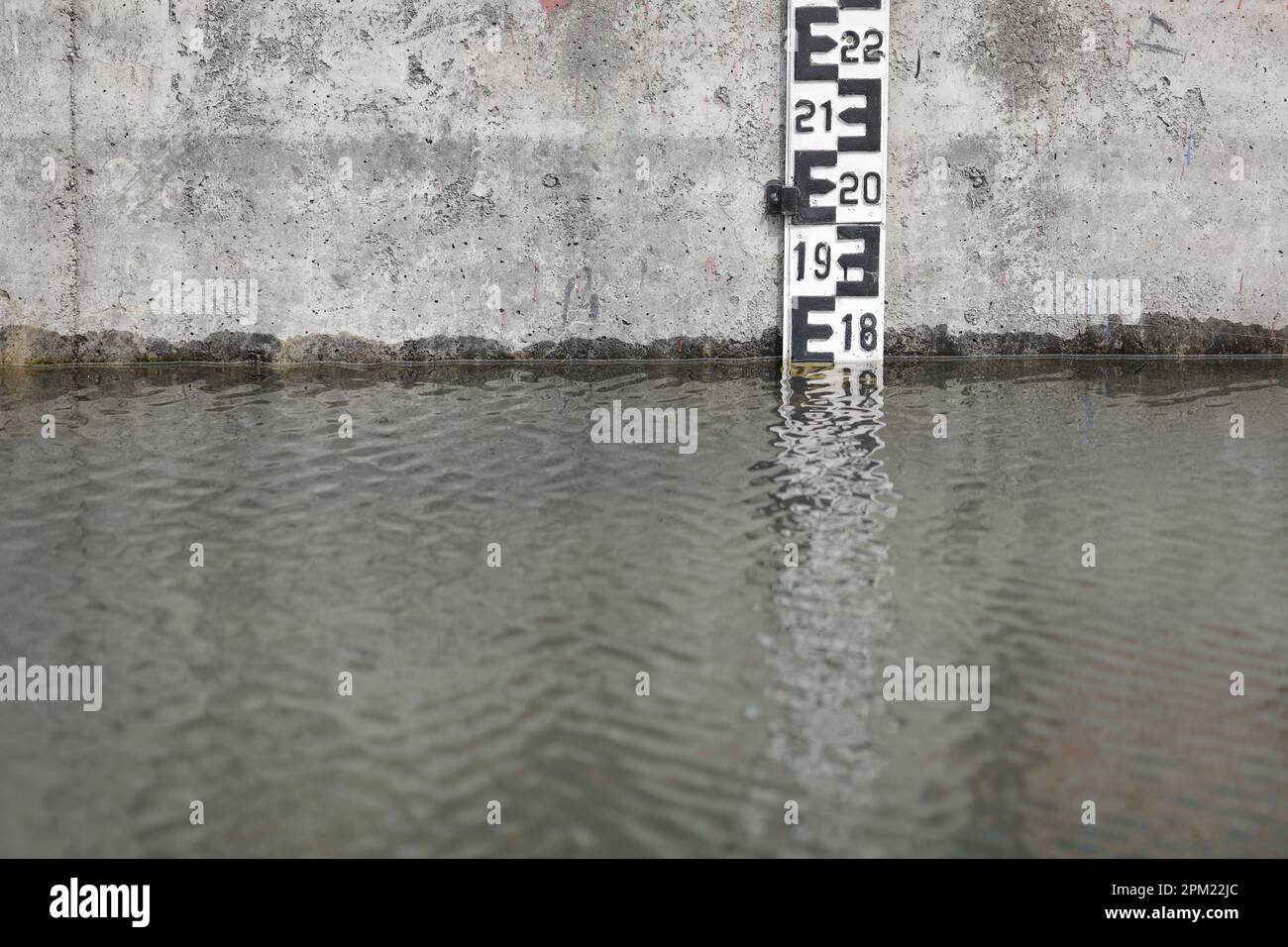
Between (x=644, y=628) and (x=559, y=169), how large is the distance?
15.1 ft

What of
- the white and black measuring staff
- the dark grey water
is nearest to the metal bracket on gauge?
the white and black measuring staff

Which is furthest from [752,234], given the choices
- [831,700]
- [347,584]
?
[831,700]

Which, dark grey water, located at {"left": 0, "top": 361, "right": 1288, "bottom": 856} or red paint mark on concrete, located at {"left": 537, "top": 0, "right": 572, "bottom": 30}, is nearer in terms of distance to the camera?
dark grey water, located at {"left": 0, "top": 361, "right": 1288, "bottom": 856}

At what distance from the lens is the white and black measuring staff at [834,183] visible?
25.5 feet

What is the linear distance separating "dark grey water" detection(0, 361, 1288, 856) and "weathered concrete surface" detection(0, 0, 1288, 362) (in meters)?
1.39

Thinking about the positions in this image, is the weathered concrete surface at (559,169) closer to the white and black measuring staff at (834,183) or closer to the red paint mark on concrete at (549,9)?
the red paint mark on concrete at (549,9)

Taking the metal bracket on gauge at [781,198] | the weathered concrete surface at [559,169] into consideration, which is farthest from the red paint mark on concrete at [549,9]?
the metal bracket on gauge at [781,198]

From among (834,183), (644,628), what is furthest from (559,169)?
(644,628)

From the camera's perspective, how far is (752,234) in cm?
795

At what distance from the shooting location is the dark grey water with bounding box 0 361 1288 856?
9.31 ft

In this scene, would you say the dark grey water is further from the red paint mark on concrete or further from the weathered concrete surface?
the red paint mark on concrete
